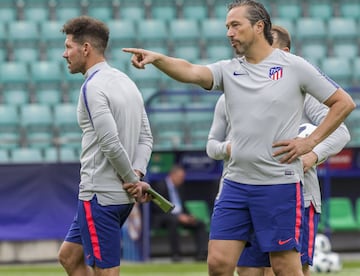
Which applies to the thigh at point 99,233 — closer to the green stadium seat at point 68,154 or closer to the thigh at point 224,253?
the thigh at point 224,253

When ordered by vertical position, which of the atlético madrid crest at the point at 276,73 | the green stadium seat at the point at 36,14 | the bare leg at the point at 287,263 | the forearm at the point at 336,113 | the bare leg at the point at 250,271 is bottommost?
the bare leg at the point at 250,271

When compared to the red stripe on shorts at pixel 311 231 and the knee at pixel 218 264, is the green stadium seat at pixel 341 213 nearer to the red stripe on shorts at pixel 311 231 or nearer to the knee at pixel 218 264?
the red stripe on shorts at pixel 311 231

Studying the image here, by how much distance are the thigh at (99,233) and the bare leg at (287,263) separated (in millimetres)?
1042

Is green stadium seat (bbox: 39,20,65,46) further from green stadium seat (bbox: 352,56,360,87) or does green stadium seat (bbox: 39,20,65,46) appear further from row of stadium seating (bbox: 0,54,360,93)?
green stadium seat (bbox: 352,56,360,87)

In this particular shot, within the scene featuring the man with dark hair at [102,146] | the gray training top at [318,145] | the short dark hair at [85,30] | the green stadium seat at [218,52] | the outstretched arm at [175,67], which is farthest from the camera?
the green stadium seat at [218,52]

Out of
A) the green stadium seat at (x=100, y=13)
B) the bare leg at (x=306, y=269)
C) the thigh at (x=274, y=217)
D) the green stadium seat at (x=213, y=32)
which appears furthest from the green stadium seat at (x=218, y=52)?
the thigh at (x=274, y=217)

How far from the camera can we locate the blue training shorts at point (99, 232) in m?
6.61

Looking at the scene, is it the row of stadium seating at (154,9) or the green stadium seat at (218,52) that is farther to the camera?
the row of stadium seating at (154,9)

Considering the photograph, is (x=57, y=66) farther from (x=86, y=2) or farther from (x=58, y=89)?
(x=86, y=2)

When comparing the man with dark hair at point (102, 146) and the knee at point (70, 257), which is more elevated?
the man with dark hair at point (102, 146)

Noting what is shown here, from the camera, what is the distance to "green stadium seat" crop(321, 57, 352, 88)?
1912 centimetres

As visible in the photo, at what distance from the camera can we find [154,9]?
2034 cm

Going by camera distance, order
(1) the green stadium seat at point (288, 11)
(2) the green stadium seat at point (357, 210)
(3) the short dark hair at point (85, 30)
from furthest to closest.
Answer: (1) the green stadium seat at point (288, 11) < (2) the green stadium seat at point (357, 210) < (3) the short dark hair at point (85, 30)

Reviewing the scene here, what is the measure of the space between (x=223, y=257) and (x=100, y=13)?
554 inches
